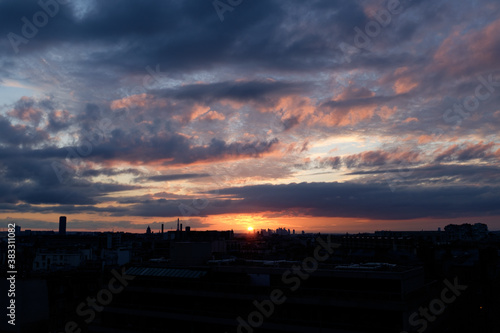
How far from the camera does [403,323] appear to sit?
147 feet

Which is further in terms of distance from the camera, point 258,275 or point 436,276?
point 436,276

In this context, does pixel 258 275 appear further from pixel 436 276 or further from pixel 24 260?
pixel 24 260

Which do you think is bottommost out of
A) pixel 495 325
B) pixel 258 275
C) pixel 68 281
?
pixel 495 325

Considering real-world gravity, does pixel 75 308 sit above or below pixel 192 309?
below

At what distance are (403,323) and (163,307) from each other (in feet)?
113

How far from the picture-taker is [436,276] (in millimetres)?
87062

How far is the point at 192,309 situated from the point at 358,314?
78.5ft

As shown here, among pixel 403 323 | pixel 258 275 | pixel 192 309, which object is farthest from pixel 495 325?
pixel 192 309

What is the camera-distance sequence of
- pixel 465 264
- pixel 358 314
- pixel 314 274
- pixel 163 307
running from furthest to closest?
pixel 465 264 → pixel 163 307 → pixel 314 274 → pixel 358 314

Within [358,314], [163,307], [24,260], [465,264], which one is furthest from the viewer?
[24,260]

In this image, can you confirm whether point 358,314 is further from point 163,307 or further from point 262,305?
point 163,307

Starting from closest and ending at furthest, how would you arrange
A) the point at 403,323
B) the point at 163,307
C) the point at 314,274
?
the point at 403,323, the point at 314,274, the point at 163,307

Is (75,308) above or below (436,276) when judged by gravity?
below

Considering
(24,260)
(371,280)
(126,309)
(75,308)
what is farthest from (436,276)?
(24,260)
